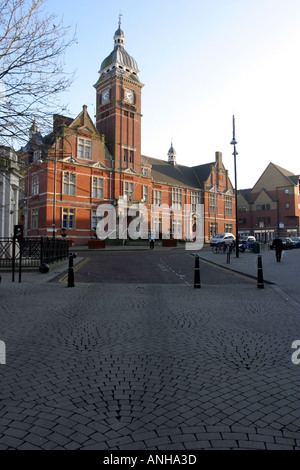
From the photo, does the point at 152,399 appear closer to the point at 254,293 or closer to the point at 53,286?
the point at 254,293

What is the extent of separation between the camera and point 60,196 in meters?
40.6

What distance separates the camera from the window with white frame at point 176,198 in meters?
59.3

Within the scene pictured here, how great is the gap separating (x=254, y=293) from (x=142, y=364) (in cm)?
615

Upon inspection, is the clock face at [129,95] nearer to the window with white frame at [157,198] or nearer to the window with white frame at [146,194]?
the window with white frame at [146,194]

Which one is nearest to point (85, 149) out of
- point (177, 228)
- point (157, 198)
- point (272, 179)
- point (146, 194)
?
point (146, 194)

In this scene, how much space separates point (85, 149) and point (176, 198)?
22016mm

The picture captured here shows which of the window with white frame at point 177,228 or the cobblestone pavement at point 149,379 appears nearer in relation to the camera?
the cobblestone pavement at point 149,379

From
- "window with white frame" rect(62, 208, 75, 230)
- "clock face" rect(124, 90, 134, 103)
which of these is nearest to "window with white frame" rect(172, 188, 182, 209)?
"clock face" rect(124, 90, 134, 103)

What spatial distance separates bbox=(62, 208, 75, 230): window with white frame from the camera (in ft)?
135

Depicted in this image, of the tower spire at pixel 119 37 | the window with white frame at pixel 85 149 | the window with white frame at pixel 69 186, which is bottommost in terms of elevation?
the window with white frame at pixel 69 186

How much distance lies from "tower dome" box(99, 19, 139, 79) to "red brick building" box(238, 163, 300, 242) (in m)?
42.7

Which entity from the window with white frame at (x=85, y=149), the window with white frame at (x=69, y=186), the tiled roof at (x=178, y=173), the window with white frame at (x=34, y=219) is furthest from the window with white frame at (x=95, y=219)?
the tiled roof at (x=178, y=173)

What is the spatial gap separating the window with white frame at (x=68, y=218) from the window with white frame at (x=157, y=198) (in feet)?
58.5

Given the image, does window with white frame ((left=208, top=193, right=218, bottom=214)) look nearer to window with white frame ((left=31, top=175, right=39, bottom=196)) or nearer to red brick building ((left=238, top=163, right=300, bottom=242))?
red brick building ((left=238, top=163, right=300, bottom=242))
